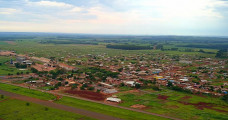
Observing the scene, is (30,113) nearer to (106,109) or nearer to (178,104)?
(106,109)

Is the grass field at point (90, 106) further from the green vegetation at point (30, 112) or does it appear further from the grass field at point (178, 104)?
the green vegetation at point (30, 112)

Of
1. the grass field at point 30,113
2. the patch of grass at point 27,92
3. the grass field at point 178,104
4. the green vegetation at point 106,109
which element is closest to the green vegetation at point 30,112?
the grass field at point 30,113

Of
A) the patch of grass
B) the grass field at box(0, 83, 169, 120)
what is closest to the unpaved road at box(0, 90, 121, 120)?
the grass field at box(0, 83, 169, 120)

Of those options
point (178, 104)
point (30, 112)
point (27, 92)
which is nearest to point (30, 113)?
point (30, 112)

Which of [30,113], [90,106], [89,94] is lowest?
[30,113]

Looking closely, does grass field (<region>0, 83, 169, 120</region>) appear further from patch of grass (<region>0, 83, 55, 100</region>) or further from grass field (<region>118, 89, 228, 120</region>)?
grass field (<region>118, 89, 228, 120</region>)

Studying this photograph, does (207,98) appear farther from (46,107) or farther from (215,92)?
(46,107)
